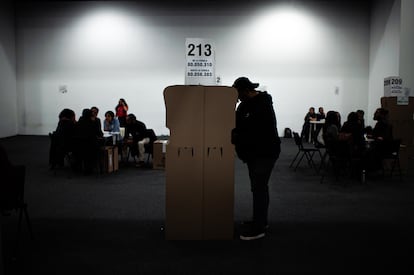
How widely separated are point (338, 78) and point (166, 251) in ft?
39.4

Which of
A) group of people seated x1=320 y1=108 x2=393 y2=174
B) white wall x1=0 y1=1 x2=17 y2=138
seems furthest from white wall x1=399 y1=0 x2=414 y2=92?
white wall x1=0 y1=1 x2=17 y2=138

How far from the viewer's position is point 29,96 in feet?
47.7

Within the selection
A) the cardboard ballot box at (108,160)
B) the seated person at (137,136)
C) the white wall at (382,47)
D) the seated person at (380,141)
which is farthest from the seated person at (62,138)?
the white wall at (382,47)

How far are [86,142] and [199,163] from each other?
3.82m

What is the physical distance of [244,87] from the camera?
3.64 m

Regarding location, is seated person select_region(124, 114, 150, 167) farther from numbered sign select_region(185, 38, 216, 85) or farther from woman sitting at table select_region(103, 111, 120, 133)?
numbered sign select_region(185, 38, 216, 85)

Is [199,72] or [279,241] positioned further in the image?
[199,72]

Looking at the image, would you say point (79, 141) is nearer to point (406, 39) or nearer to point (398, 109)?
point (398, 109)

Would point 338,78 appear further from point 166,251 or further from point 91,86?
point 166,251

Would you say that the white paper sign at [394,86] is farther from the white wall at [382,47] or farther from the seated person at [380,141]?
the white wall at [382,47]

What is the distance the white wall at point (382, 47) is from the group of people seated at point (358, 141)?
5337 millimetres

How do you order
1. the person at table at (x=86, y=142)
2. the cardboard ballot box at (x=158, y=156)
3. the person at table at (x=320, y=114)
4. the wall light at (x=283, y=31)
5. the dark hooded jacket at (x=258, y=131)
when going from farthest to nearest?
the wall light at (x=283, y=31)
the person at table at (x=320, y=114)
the cardboard ballot box at (x=158, y=156)
the person at table at (x=86, y=142)
the dark hooded jacket at (x=258, y=131)

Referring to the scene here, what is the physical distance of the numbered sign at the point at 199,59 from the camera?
173 inches

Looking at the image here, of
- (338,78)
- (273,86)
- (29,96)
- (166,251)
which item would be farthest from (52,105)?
(166,251)
